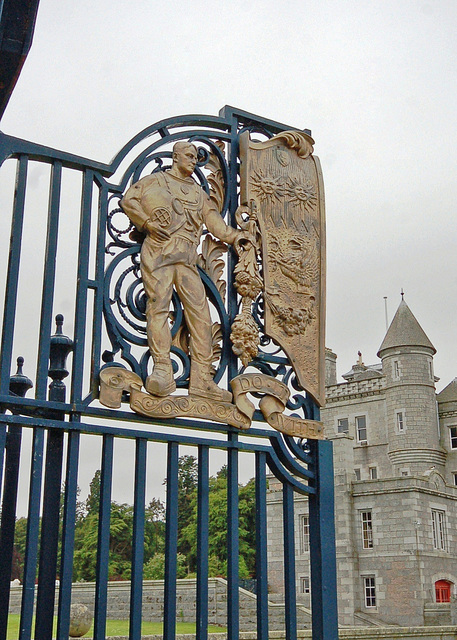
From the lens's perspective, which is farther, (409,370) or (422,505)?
(409,370)

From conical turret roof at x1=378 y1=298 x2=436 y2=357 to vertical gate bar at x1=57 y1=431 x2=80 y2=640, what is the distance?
108ft

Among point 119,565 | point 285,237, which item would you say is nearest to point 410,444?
point 119,565

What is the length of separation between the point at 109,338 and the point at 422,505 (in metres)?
23.7

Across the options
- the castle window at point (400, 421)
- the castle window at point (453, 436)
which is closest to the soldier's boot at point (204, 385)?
the castle window at point (400, 421)

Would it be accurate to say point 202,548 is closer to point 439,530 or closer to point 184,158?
point 184,158

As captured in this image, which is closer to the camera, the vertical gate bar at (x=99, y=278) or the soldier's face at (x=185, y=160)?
the vertical gate bar at (x=99, y=278)

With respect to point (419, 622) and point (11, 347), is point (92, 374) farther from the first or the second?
point (419, 622)

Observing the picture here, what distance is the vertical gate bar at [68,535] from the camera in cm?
A: 399

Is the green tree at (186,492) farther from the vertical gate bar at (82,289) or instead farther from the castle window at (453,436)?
the vertical gate bar at (82,289)

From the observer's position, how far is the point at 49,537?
4215 millimetres

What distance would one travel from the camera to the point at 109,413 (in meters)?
4.46

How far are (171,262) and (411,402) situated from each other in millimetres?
32459

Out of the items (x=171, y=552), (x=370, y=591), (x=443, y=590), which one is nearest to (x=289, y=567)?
(x=171, y=552)

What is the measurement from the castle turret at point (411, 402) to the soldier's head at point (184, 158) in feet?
105
